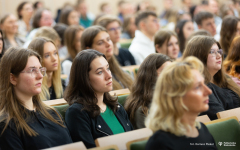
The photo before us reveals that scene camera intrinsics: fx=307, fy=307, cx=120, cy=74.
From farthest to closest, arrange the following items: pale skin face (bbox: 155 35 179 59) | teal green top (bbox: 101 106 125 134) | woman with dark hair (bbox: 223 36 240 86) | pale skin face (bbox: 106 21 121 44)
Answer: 1. pale skin face (bbox: 106 21 121 44)
2. pale skin face (bbox: 155 35 179 59)
3. woman with dark hair (bbox: 223 36 240 86)
4. teal green top (bbox: 101 106 125 134)

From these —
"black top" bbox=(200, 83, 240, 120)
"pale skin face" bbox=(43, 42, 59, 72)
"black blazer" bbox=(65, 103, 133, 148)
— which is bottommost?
"black top" bbox=(200, 83, 240, 120)

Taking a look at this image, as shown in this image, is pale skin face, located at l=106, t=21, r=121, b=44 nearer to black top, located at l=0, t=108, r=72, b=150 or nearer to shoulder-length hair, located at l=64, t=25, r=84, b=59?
shoulder-length hair, located at l=64, t=25, r=84, b=59

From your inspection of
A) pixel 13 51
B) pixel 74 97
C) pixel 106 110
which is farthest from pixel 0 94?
pixel 106 110

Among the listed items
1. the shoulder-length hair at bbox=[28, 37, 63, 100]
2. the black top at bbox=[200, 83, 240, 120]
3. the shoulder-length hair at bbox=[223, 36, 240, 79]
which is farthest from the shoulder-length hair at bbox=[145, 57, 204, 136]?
the shoulder-length hair at bbox=[223, 36, 240, 79]

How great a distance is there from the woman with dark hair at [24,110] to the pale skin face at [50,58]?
0.83 m

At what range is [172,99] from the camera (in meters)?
1.42

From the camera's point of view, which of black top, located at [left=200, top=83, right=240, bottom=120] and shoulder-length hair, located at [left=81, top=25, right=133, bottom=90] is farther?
shoulder-length hair, located at [left=81, top=25, right=133, bottom=90]

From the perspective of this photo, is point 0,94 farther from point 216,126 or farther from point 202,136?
point 216,126

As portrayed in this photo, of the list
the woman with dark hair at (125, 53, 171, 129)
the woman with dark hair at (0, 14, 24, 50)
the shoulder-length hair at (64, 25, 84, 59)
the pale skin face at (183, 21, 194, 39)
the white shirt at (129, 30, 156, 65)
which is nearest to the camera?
the woman with dark hair at (125, 53, 171, 129)

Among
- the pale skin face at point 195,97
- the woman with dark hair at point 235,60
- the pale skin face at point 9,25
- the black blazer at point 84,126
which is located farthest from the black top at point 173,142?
the pale skin face at point 9,25

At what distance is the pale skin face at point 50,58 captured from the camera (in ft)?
9.11

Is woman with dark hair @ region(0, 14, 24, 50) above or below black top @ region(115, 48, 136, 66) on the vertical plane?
above

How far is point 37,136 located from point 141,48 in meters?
2.86

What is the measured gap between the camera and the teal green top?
2.06 meters
